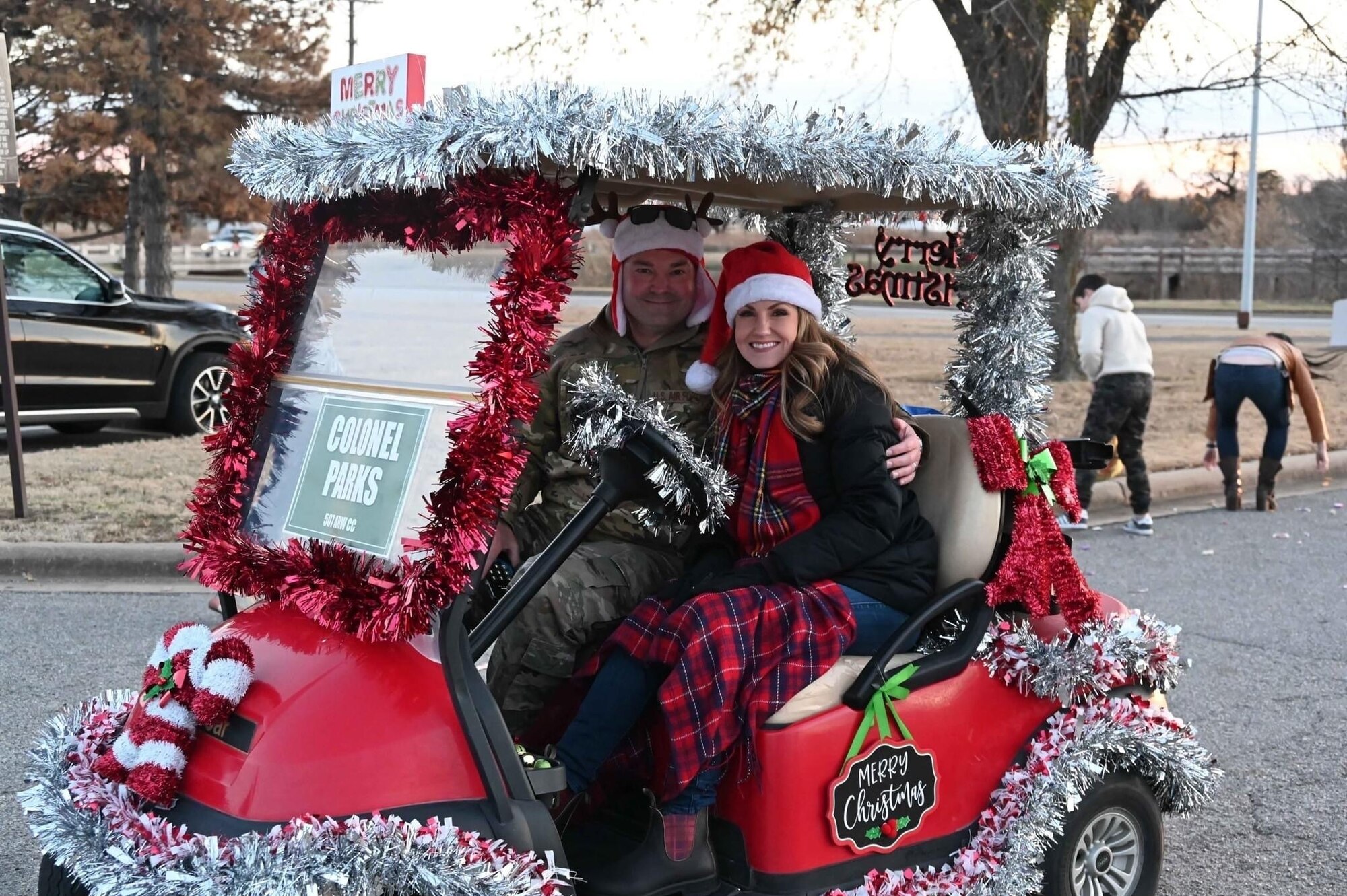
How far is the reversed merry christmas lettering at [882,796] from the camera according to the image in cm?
262

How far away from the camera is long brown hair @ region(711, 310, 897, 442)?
9.57ft

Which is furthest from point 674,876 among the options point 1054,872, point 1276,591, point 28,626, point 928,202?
point 1276,591

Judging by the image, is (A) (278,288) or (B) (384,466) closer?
(B) (384,466)

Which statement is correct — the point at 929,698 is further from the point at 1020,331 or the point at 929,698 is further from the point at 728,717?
the point at 1020,331

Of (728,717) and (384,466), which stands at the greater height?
(384,466)

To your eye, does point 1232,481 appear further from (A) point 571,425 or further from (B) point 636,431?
(B) point 636,431

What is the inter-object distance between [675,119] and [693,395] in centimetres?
105

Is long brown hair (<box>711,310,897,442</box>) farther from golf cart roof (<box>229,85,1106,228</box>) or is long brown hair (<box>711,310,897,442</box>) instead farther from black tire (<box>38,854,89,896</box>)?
black tire (<box>38,854,89,896</box>)

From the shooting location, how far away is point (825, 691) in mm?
2682

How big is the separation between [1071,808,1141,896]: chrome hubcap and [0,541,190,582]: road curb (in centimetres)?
466

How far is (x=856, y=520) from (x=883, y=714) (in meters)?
0.42

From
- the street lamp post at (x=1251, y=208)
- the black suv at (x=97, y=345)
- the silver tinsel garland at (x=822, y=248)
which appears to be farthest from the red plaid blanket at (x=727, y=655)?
the street lamp post at (x=1251, y=208)

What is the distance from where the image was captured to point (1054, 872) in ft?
9.46

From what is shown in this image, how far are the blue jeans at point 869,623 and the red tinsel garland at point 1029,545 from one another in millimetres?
251
